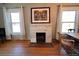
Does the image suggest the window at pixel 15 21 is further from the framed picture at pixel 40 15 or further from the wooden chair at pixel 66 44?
the wooden chair at pixel 66 44

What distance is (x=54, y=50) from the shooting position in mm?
1104

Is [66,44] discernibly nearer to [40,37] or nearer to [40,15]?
[40,37]

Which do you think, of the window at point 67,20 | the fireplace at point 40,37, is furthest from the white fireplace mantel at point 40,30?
the window at point 67,20

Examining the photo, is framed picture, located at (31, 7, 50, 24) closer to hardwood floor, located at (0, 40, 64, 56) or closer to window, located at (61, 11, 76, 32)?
window, located at (61, 11, 76, 32)

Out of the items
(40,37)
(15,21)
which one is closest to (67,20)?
(40,37)

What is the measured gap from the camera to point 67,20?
43.6 inches

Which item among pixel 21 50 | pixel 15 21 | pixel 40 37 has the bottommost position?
pixel 21 50

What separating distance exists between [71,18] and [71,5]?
0.16 meters

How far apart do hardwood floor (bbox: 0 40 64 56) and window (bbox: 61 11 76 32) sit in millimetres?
224

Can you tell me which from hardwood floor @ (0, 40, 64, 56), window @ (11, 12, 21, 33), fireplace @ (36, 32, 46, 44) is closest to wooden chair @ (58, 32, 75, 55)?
hardwood floor @ (0, 40, 64, 56)

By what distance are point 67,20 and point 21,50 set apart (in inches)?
25.2

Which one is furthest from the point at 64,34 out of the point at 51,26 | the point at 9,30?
the point at 9,30

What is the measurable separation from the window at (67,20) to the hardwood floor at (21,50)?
0.22 meters

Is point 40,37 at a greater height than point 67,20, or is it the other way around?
point 67,20
